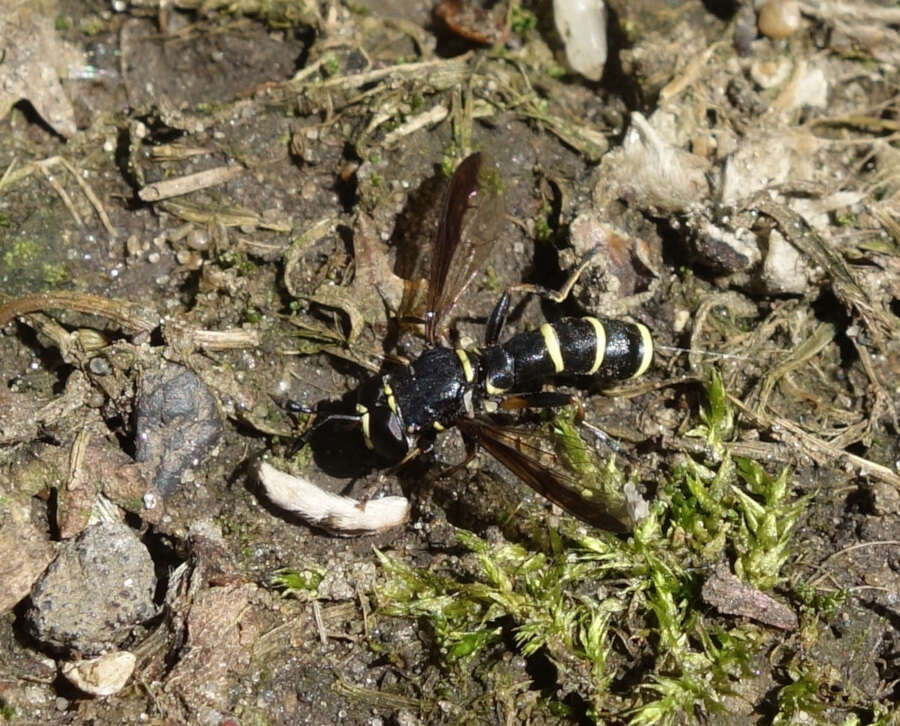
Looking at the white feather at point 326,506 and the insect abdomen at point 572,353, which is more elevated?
the insect abdomen at point 572,353

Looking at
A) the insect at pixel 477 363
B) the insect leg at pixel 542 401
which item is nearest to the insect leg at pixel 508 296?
the insect at pixel 477 363

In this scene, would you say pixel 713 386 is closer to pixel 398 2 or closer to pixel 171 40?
pixel 398 2

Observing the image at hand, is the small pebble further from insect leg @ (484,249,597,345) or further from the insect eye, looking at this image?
the insect eye

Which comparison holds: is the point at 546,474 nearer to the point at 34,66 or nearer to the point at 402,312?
the point at 402,312

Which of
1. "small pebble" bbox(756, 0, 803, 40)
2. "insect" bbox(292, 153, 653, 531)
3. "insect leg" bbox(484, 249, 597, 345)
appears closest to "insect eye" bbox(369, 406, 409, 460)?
"insect" bbox(292, 153, 653, 531)

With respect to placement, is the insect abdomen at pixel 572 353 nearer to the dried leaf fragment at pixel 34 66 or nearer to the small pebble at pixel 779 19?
the small pebble at pixel 779 19

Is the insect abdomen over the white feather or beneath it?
over

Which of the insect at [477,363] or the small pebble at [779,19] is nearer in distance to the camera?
the insect at [477,363]
